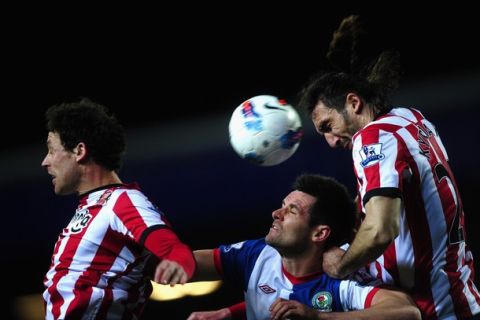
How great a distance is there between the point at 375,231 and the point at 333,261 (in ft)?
1.24

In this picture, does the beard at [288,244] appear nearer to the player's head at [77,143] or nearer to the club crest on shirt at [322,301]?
the club crest on shirt at [322,301]

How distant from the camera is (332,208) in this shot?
123 inches

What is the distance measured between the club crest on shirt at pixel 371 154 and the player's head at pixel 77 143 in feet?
4.10

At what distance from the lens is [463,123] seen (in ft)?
24.9

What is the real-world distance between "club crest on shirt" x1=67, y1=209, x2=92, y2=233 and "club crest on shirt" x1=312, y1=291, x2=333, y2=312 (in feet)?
3.36

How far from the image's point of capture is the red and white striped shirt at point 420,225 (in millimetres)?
2721

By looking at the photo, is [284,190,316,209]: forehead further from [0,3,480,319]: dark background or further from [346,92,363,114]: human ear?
[0,3,480,319]: dark background

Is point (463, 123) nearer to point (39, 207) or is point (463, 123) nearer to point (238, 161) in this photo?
point (238, 161)

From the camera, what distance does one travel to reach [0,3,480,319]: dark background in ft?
25.1

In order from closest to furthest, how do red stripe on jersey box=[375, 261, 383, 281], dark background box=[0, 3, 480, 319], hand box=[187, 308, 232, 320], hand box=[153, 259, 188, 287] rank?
hand box=[153, 259, 188, 287], hand box=[187, 308, 232, 320], red stripe on jersey box=[375, 261, 383, 281], dark background box=[0, 3, 480, 319]

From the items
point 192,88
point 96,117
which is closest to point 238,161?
point 192,88

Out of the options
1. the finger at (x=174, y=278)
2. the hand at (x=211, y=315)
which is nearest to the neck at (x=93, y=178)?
the hand at (x=211, y=315)

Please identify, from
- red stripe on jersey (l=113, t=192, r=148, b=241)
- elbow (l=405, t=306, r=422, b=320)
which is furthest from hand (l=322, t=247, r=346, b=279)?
red stripe on jersey (l=113, t=192, r=148, b=241)

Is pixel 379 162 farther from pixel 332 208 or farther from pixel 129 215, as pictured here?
pixel 129 215
